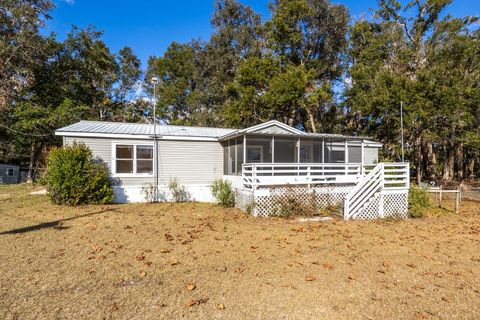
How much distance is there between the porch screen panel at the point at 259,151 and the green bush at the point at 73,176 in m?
6.47

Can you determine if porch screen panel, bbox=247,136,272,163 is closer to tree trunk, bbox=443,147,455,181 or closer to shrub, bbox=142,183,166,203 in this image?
shrub, bbox=142,183,166,203

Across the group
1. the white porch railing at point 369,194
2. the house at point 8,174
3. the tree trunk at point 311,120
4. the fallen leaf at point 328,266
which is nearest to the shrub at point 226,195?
the white porch railing at point 369,194

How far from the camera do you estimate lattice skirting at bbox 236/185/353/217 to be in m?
9.56

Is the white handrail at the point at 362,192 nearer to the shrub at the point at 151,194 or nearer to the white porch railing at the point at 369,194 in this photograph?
the white porch railing at the point at 369,194

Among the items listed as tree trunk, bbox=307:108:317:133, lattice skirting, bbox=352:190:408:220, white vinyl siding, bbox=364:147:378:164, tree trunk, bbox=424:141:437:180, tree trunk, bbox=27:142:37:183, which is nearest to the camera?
lattice skirting, bbox=352:190:408:220

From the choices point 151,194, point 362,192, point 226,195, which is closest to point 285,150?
point 226,195

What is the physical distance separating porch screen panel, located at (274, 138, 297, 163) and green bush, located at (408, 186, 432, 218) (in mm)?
5721

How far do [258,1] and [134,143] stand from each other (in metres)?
23.0

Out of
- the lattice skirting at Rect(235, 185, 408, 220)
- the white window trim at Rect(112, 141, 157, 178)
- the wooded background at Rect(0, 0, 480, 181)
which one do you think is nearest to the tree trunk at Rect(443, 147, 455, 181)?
the wooded background at Rect(0, 0, 480, 181)

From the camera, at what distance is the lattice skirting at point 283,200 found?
376 inches

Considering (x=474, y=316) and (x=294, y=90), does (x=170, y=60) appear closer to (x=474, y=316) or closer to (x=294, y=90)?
(x=294, y=90)

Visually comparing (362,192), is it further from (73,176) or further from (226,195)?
(73,176)

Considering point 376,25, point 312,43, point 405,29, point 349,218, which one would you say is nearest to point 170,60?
point 312,43

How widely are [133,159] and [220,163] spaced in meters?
4.03
